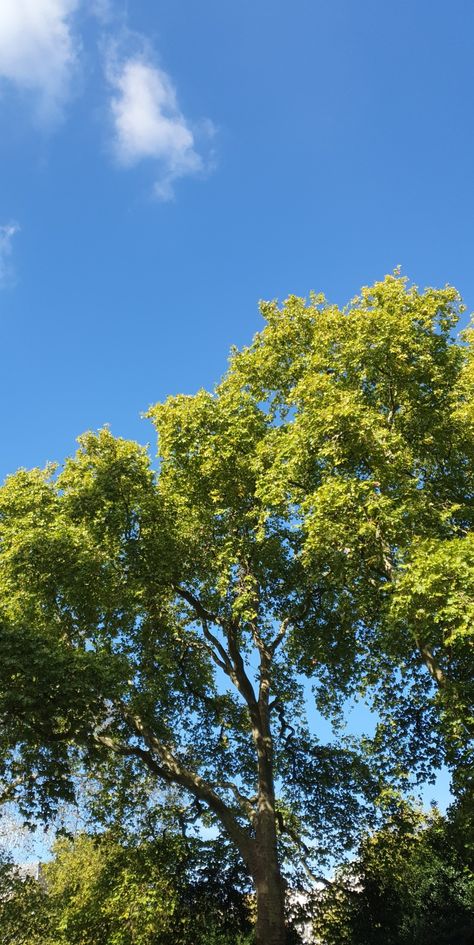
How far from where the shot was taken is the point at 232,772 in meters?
21.7

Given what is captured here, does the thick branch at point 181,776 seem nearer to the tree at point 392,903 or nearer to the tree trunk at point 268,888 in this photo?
the tree trunk at point 268,888

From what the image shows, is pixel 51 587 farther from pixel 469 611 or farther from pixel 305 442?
pixel 469 611

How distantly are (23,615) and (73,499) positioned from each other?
438cm

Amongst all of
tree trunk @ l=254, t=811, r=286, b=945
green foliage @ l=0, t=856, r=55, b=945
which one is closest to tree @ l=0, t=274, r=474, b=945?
tree trunk @ l=254, t=811, r=286, b=945

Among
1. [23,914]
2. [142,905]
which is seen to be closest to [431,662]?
[142,905]

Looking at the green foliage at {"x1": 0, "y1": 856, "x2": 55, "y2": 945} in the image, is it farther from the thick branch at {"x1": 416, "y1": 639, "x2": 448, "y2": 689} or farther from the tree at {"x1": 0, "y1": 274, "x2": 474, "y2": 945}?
the thick branch at {"x1": 416, "y1": 639, "x2": 448, "y2": 689}

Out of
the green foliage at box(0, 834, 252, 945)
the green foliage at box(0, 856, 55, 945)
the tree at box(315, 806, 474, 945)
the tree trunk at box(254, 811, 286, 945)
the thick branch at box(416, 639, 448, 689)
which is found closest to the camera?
the tree trunk at box(254, 811, 286, 945)

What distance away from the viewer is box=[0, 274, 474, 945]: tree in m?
15.6

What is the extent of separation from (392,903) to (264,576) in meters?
12.6

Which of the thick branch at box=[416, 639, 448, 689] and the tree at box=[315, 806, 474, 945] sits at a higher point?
the thick branch at box=[416, 639, 448, 689]

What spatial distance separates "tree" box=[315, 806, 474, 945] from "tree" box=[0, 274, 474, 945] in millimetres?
2281

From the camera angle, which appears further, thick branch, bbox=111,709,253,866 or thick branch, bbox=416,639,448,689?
thick branch, bbox=111,709,253,866

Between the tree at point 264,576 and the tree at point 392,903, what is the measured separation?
2.28 metres

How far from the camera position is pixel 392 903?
22.1 metres
